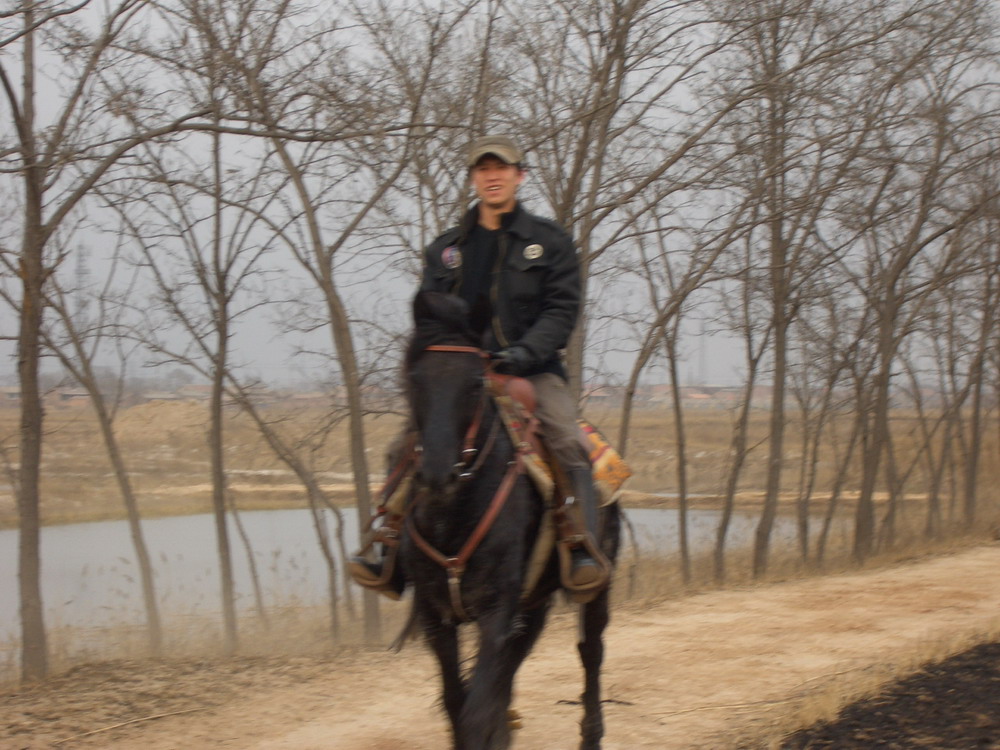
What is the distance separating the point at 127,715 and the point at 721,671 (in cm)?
483

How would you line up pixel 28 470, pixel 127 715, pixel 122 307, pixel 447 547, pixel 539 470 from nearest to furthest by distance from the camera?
1. pixel 447 547
2. pixel 539 470
3. pixel 127 715
4. pixel 28 470
5. pixel 122 307

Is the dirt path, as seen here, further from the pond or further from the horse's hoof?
the pond

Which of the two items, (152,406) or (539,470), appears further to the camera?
(152,406)

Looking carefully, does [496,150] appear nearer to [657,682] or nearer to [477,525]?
[477,525]

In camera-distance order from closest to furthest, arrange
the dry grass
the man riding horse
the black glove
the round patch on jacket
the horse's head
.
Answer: the horse's head → the black glove → the man riding horse → the round patch on jacket → the dry grass

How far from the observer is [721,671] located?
8586 millimetres

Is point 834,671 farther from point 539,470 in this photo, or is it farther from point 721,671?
point 539,470

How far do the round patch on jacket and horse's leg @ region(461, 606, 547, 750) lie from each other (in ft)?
6.06

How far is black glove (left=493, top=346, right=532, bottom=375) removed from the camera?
189 inches

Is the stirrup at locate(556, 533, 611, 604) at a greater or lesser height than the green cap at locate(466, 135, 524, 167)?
lesser

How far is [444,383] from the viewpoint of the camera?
4441mm

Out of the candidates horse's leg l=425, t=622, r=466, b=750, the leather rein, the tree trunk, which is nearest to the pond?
the tree trunk

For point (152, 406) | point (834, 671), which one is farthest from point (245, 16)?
point (152, 406)

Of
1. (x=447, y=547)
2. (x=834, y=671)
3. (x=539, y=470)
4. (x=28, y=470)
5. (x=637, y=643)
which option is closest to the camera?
(x=447, y=547)
